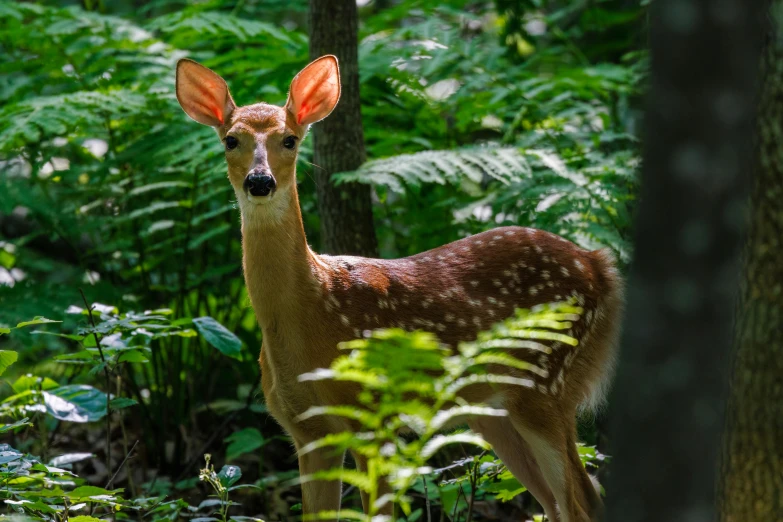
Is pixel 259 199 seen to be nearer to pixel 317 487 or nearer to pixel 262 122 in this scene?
pixel 262 122

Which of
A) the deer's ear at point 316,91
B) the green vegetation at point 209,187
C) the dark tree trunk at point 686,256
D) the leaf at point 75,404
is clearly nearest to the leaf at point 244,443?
A: the green vegetation at point 209,187

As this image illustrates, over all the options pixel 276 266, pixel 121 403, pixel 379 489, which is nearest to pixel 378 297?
pixel 276 266

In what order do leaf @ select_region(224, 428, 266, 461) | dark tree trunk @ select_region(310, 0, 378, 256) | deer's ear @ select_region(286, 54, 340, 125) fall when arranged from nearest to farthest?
deer's ear @ select_region(286, 54, 340, 125)
dark tree trunk @ select_region(310, 0, 378, 256)
leaf @ select_region(224, 428, 266, 461)

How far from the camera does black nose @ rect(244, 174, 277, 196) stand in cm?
424

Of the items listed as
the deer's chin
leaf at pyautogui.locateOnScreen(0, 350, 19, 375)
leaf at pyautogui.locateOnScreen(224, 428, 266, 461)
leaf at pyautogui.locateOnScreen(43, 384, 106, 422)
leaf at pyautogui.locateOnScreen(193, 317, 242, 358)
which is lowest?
leaf at pyautogui.locateOnScreen(224, 428, 266, 461)

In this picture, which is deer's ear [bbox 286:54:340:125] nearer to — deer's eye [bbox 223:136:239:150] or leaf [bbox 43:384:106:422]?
deer's eye [bbox 223:136:239:150]

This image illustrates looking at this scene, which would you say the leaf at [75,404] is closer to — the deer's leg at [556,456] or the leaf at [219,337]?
the leaf at [219,337]

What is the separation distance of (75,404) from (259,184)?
1.28m

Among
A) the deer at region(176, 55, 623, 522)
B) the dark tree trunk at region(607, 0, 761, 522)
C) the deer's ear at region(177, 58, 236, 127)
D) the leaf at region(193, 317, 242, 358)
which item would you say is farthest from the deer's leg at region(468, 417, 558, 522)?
the dark tree trunk at region(607, 0, 761, 522)

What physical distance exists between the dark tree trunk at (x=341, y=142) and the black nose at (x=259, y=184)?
1.06m

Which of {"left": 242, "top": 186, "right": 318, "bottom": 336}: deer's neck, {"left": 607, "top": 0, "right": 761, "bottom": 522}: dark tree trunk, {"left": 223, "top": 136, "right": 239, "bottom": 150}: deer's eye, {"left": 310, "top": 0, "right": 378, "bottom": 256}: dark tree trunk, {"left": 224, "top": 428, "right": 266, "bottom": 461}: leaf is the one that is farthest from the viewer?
{"left": 224, "top": 428, "right": 266, "bottom": 461}: leaf

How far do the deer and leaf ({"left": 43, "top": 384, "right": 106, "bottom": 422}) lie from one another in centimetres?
74

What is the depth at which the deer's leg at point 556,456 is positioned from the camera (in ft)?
15.1

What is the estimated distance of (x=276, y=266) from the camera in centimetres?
439
